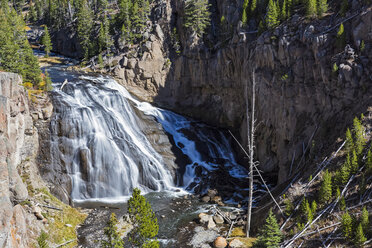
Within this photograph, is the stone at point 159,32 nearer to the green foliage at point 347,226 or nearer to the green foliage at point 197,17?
the green foliage at point 197,17

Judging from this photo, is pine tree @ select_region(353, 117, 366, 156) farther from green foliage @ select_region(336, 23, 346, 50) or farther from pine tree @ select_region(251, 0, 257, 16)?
pine tree @ select_region(251, 0, 257, 16)

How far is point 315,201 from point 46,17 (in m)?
93.8

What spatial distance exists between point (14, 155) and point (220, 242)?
1673 centimetres

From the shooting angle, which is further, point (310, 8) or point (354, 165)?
point (310, 8)

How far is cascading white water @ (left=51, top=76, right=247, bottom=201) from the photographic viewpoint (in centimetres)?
2930

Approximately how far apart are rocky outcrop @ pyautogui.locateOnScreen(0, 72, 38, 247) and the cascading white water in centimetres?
324

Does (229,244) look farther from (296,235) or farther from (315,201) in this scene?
(315,201)

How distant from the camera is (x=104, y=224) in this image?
23656mm

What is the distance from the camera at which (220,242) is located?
20812mm

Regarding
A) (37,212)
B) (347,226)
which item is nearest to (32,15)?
(37,212)

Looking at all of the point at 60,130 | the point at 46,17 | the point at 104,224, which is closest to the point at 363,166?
the point at 104,224

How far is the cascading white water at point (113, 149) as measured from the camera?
2930 cm

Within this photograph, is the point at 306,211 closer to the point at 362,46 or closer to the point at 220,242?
the point at 220,242

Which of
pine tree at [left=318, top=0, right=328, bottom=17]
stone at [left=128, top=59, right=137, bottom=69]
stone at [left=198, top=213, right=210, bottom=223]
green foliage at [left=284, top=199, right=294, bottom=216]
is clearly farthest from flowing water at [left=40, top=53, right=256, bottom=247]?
pine tree at [left=318, top=0, right=328, bottom=17]
